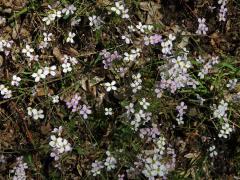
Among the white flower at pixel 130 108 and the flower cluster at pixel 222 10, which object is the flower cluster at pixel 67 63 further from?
the flower cluster at pixel 222 10

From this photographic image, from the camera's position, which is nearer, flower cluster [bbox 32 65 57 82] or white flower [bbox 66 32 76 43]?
flower cluster [bbox 32 65 57 82]

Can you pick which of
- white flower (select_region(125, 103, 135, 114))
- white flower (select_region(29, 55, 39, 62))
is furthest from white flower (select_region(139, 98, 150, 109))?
white flower (select_region(29, 55, 39, 62))

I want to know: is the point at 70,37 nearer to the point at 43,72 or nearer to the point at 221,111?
the point at 43,72

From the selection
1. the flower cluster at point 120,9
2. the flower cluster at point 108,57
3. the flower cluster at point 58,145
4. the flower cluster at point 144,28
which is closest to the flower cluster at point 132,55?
the flower cluster at point 108,57

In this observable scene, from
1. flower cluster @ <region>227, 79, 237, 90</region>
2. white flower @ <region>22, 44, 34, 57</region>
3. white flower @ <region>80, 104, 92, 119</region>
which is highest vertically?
white flower @ <region>22, 44, 34, 57</region>

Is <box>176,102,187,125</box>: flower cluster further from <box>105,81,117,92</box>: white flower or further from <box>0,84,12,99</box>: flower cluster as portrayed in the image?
<box>0,84,12,99</box>: flower cluster

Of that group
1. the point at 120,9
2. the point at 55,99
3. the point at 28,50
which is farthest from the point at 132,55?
the point at 28,50
